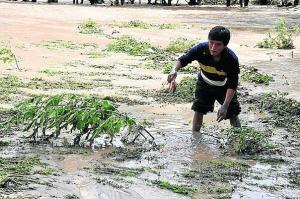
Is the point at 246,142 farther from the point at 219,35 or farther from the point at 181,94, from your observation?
the point at 181,94

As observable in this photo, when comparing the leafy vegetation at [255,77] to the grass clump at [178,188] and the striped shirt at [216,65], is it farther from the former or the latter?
the grass clump at [178,188]

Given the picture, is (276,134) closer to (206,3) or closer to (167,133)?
(167,133)

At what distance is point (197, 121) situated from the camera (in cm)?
725

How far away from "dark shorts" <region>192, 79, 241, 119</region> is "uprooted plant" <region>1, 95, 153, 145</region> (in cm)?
91

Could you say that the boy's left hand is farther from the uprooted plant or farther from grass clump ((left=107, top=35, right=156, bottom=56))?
grass clump ((left=107, top=35, right=156, bottom=56))

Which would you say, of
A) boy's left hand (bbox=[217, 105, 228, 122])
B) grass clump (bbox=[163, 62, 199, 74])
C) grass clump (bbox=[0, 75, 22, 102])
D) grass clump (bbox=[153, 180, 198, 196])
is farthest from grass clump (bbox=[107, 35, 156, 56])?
grass clump (bbox=[153, 180, 198, 196])

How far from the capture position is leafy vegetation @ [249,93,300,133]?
805 centimetres

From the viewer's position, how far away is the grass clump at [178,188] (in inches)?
200

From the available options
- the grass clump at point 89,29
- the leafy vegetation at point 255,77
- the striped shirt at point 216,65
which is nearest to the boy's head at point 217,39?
the striped shirt at point 216,65

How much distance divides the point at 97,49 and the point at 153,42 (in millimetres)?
3531

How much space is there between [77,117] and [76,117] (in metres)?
0.01

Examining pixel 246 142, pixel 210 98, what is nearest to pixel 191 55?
pixel 210 98

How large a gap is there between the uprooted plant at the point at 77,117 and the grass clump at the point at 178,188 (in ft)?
3.71

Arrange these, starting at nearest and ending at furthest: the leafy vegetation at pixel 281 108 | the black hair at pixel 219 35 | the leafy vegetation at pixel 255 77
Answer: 1. the black hair at pixel 219 35
2. the leafy vegetation at pixel 281 108
3. the leafy vegetation at pixel 255 77
